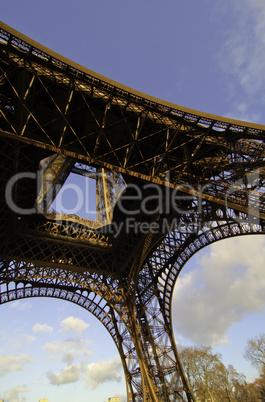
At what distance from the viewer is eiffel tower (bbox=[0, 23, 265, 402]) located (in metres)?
12.4

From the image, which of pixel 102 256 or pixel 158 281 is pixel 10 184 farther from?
pixel 158 281

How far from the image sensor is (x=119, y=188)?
25.6 meters

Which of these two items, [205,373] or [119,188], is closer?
[119,188]

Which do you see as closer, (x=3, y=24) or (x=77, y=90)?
(x=3, y=24)

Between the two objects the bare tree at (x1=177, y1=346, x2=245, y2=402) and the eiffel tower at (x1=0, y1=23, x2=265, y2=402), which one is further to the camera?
the bare tree at (x1=177, y1=346, x2=245, y2=402)

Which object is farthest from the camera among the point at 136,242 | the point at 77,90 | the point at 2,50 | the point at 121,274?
the point at 121,274

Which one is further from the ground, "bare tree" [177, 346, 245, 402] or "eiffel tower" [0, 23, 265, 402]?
"eiffel tower" [0, 23, 265, 402]

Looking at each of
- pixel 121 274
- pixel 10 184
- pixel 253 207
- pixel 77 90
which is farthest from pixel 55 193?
pixel 253 207

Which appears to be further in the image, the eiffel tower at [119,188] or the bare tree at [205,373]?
the bare tree at [205,373]

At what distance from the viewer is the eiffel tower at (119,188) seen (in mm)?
12406

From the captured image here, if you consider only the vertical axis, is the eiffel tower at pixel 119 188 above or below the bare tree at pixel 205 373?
above

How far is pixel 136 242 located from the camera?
915 inches

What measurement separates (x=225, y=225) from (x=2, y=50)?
17.3 metres

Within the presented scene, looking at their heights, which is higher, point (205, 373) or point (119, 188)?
point (119, 188)
